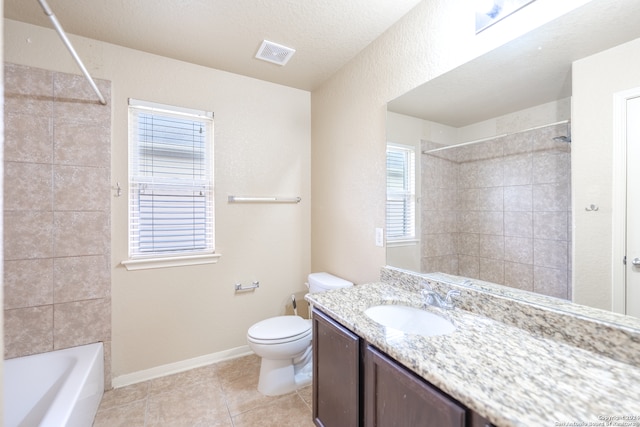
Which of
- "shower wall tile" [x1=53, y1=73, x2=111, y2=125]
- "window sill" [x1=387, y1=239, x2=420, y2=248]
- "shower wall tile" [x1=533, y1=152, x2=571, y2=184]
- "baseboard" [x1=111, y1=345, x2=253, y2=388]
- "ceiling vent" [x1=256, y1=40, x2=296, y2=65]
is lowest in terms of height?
"baseboard" [x1=111, y1=345, x2=253, y2=388]

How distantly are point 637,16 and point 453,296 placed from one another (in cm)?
119

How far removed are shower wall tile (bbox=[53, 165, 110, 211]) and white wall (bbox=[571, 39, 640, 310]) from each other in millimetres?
2585

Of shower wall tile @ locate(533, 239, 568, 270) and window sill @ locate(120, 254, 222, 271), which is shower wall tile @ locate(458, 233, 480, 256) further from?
window sill @ locate(120, 254, 222, 271)

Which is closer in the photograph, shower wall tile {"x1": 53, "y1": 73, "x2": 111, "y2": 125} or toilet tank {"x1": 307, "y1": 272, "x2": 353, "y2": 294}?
shower wall tile {"x1": 53, "y1": 73, "x2": 111, "y2": 125}

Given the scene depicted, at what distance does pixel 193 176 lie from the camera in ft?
7.27

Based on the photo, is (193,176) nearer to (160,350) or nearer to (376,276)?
(160,350)

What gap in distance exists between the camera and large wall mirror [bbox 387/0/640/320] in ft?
3.31

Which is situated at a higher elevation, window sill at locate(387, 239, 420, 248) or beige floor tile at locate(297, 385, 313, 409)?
window sill at locate(387, 239, 420, 248)

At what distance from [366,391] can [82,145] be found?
2251 millimetres

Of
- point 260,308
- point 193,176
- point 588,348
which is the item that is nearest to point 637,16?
point 588,348

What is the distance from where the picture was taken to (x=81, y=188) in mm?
1855

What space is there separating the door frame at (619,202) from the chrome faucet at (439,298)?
21.3 inches

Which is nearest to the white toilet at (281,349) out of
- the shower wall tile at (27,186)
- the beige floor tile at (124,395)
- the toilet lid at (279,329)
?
the toilet lid at (279,329)

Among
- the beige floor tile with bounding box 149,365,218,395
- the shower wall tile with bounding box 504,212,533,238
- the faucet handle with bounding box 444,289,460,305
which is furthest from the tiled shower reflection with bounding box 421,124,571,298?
the beige floor tile with bounding box 149,365,218,395
